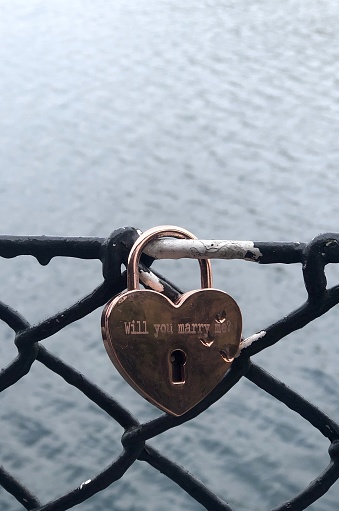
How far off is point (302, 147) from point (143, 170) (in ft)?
2.80

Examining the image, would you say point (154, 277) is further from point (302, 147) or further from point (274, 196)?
point (302, 147)

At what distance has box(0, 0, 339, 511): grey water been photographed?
2.28m

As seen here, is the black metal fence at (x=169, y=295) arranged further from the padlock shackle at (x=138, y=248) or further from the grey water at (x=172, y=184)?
the grey water at (x=172, y=184)

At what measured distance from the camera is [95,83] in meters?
5.80

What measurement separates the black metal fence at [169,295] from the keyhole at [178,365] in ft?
0.17

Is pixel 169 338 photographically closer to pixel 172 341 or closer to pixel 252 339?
pixel 172 341

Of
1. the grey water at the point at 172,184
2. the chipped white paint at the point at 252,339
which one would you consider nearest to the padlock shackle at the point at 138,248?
the chipped white paint at the point at 252,339

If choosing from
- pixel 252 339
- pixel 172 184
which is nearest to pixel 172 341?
pixel 252 339

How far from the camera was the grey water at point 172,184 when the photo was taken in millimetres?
2279

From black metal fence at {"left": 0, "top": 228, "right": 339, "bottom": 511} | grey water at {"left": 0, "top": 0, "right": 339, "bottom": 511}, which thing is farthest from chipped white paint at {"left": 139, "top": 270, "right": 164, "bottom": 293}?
grey water at {"left": 0, "top": 0, "right": 339, "bottom": 511}

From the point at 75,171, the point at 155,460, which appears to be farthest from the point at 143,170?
the point at 155,460

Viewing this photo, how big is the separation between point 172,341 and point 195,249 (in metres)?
0.07

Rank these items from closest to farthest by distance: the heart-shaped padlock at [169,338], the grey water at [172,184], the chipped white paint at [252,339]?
1. the heart-shaped padlock at [169,338]
2. the chipped white paint at [252,339]
3. the grey water at [172,184]

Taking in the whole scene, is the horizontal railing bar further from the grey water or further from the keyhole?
the grey water
